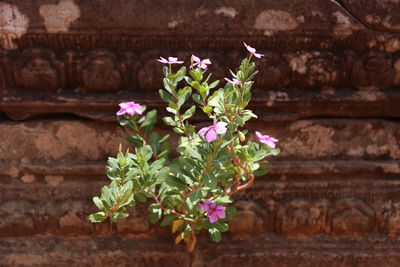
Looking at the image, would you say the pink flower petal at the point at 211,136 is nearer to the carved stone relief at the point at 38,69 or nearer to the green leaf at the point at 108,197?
the green leaf at the point at 108,197

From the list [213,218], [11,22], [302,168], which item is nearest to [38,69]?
[11,22]

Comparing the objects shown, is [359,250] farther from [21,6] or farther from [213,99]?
[21,6]

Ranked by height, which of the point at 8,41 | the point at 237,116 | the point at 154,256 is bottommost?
the point at 154,256

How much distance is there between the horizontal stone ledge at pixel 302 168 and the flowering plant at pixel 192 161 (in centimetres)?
21

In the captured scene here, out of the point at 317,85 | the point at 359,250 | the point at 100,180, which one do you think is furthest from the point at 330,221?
the point at 100,180

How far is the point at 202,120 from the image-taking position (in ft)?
5.34

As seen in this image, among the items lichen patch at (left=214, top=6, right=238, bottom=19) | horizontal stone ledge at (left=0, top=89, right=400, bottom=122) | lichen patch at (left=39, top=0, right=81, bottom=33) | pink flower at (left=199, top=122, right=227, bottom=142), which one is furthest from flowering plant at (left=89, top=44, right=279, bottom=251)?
lichen patch at (left=39, top=0, right=81, bottom=33)

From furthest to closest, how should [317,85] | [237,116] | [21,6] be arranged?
[317,85] < [21,6] < [237,116]

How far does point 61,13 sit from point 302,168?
1.06 m

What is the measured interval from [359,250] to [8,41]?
5.08 ft

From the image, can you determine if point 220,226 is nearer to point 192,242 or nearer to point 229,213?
point 229,213

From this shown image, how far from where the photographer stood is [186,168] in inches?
52.7

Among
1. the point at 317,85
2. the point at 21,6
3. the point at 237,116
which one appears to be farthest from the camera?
the point at 317,85

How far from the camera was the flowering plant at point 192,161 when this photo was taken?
1.30 meters
